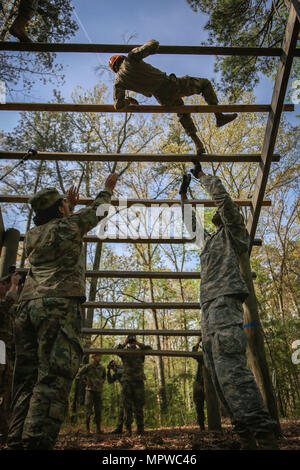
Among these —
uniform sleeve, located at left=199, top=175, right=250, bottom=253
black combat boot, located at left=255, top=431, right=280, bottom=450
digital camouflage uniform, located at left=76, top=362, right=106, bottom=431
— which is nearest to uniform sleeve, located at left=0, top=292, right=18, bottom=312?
uniform sleeve, located at left=199, top=175, right=250, bottom=253

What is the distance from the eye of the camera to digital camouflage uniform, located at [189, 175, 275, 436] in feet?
7.41

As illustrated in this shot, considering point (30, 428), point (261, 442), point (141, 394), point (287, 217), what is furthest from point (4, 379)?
point (287, 217)

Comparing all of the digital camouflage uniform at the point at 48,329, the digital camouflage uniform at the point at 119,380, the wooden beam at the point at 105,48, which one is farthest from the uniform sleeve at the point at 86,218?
the digital camouflage uniform at the point at 119,380

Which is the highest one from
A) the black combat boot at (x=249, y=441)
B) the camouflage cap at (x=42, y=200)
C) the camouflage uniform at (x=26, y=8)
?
the camouflage uniform at (x=26, y=8)

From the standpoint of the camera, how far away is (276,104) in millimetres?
3332

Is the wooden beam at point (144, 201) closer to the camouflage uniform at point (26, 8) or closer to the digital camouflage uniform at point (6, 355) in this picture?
the digital camouflage uniform at point (6, 355)

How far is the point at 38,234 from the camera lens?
2.54 metres

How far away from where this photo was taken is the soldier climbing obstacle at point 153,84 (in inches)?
132

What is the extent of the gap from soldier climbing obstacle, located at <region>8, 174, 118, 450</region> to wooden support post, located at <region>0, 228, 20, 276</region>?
191 centimetres

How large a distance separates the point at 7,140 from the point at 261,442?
1457cm

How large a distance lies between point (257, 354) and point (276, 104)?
2802 mm

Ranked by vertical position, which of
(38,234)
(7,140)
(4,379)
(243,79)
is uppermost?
(7,140)

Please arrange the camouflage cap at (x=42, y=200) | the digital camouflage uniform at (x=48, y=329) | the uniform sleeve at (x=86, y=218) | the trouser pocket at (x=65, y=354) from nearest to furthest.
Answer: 1. the digital camouflage uniform at (x=48, y=329)
2. the trouser pocket at (x=65, y=354)
3. the uniform sleeve at (x=86, y=218)
4. the camouflage cap at (x=42, y=200)
